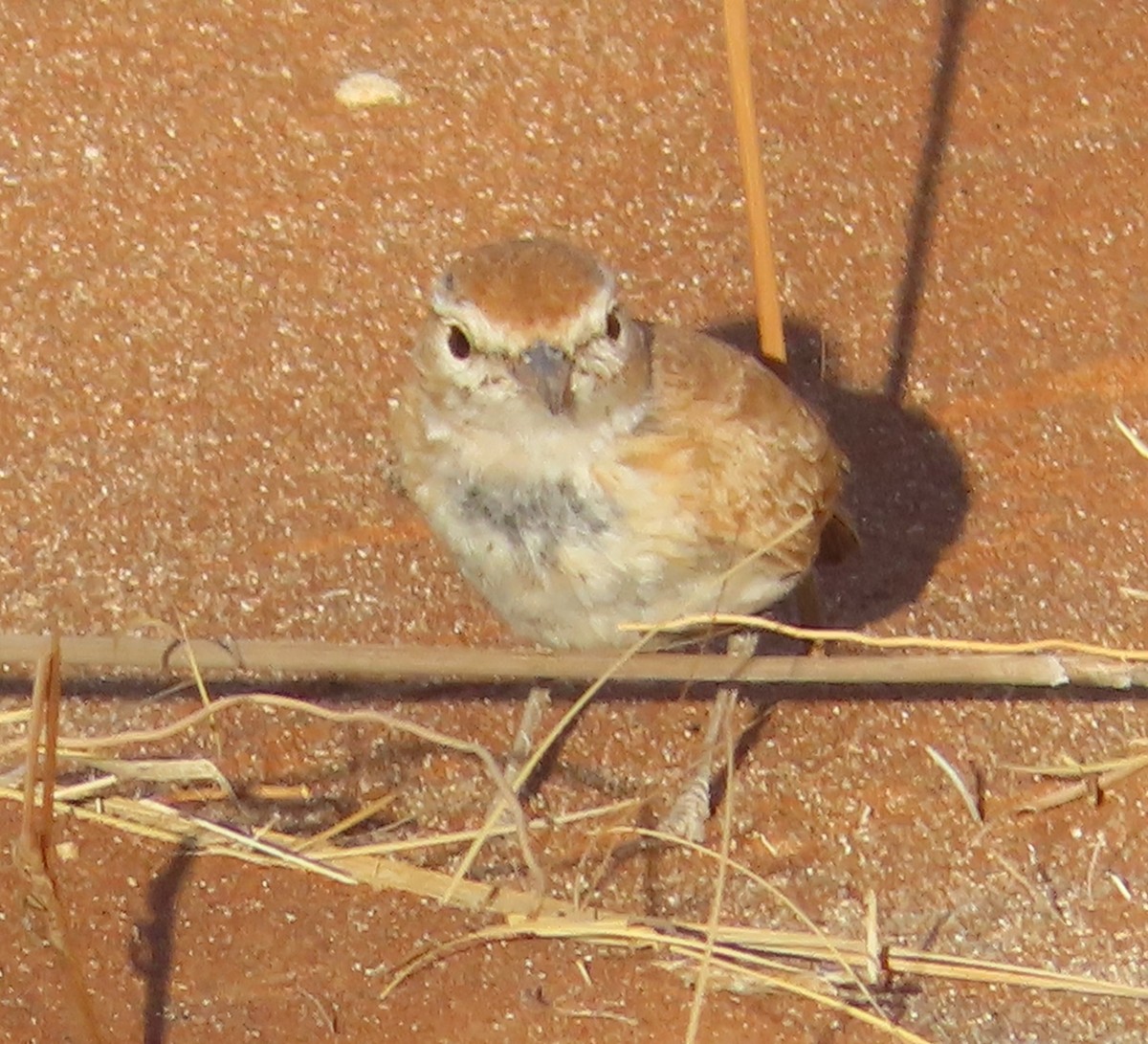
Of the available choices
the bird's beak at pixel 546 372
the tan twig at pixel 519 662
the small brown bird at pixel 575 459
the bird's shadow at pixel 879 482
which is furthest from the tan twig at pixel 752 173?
the tan twig at pixel 519 662

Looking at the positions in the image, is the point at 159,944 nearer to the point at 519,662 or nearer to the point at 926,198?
the point at 519,662

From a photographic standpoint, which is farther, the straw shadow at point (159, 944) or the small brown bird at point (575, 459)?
the straw shadow at point (159, 944)

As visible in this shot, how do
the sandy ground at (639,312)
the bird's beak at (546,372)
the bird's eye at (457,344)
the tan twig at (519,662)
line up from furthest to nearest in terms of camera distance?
the sandy ground at (639,312)
the bird's eye at (457,344)
the bird's beak at (546,372)
the tan twig at (519,662)

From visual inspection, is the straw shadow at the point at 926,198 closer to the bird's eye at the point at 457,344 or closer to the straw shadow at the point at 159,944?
the bird's eye at the point at 457,344

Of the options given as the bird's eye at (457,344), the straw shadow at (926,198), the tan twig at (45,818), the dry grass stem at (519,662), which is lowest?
the tan twig at (45,818)

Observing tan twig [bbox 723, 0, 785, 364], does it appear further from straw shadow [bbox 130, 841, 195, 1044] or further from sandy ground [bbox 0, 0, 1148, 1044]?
straw shadow [bbox 130, 841, 195, 1044]

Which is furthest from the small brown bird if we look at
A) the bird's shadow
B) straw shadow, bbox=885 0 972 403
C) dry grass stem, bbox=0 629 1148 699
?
straw shadow, bbox=885 0 972 403
